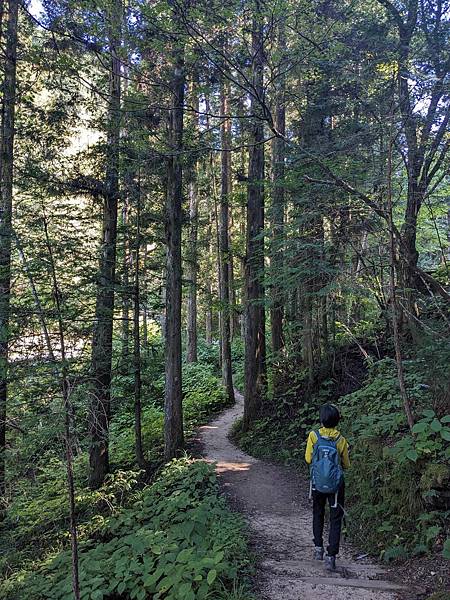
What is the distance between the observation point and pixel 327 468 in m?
4.27

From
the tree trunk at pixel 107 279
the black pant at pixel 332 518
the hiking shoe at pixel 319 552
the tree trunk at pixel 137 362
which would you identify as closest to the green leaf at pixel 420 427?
the black pant at pixel 332 518

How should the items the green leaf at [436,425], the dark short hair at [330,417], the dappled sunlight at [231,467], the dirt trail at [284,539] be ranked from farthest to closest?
1. the dappled sunlight at [231,467]
2. the green leaf at [436,425]
3. the dark short hair at [330,417]
4. the dirt trail at [284,539]

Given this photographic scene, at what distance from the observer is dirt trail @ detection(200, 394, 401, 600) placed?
3.70 metres

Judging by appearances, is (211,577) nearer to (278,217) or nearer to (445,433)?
(445,433)

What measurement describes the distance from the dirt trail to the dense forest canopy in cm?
88

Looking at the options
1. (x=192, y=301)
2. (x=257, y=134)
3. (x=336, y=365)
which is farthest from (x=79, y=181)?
(x=192, y=301)

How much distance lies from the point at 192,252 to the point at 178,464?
7537 millimetres

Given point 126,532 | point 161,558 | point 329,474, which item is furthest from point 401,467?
point 126,532

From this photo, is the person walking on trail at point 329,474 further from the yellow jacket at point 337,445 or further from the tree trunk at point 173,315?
the tree trunk at point 173,315

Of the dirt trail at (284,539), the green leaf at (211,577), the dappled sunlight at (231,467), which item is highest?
the green leaf at (211,577)

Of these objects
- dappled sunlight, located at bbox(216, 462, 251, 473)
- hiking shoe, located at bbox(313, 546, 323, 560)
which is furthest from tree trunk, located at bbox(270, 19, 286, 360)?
hiking shoe, located at bbox(313, 546, 323, 560)

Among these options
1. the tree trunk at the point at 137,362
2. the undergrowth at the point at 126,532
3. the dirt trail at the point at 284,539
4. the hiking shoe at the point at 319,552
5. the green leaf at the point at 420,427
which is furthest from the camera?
the tree trunk at the point at 137,362

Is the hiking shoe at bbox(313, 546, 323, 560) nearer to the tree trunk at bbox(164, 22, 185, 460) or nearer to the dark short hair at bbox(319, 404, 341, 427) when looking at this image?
the dark short hair at bbox(319, 404, 341, 427)

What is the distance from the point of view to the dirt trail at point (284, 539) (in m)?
3.70
